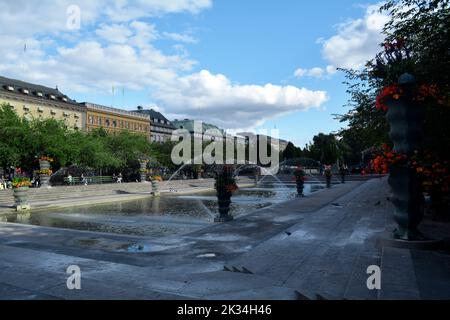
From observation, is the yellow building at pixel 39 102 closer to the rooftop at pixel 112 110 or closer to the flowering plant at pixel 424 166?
the rooftop at pixel 112 110

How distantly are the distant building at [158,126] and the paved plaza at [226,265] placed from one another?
11742 centimetres

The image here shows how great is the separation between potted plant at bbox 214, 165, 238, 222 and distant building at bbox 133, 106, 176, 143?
113042 millimetres

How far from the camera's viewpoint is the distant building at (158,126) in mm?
128750

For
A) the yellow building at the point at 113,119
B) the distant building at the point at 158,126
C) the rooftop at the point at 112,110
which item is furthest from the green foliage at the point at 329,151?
the rooftop at the point at 112,110

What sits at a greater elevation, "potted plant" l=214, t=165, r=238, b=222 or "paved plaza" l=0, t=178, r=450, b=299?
"potted plant" l=214, t=165, r=238, b=222

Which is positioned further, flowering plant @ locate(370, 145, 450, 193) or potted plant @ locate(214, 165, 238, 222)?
potted plant @ locate(214, 165, 238, 222)

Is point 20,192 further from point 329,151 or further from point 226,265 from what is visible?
point 329,151

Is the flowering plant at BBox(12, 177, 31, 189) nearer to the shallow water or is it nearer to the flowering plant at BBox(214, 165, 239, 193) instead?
the shallow water

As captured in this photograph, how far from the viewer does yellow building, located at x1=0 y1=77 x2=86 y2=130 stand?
8000cm

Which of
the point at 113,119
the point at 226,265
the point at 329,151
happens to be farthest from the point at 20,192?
the point at 113,119

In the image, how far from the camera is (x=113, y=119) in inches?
4203

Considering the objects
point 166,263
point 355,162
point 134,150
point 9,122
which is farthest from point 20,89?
point 166,263

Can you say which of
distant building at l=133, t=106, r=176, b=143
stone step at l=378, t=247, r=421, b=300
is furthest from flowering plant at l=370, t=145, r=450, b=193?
distant building at l=133, t=106, r=176, b=143
